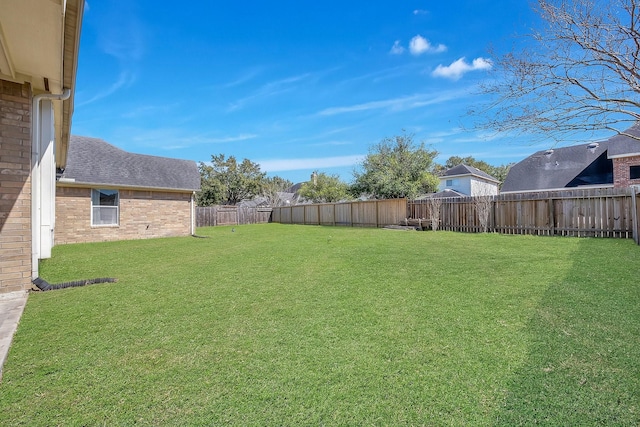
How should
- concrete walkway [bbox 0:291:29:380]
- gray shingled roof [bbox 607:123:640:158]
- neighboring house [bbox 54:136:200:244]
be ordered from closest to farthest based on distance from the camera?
concrete walkway [bbox 0:291:29:380]
neighboring house [bbox 54:136:200:244]
gray shingled roof [bbox 607:123:640:158]

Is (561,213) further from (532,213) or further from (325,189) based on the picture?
(325,189)

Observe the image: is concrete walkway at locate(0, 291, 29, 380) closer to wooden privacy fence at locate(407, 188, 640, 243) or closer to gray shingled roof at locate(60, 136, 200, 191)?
gray shingled roof at locate(60, 136, 200, 191)

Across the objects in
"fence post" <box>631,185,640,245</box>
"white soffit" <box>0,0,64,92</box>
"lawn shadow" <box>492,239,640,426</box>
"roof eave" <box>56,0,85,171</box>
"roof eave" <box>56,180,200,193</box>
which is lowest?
"lawn shadow" <box>492,239,640,426</box>

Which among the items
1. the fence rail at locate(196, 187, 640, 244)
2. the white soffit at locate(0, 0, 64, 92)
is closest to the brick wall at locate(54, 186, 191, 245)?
the white soffit at locate(0, 0, 64, 92)

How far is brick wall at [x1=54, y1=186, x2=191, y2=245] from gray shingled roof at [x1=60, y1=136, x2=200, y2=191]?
49 cm

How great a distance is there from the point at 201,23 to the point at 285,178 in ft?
110

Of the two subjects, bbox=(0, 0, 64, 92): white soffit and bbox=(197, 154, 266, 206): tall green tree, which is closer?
bbox=(0, 0, 64, 92): white soffit

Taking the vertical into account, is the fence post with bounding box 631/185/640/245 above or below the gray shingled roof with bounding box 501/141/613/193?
below

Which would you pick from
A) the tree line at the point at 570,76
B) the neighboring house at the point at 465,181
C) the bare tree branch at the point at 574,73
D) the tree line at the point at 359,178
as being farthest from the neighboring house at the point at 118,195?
the neighboring house at the point at 465,181

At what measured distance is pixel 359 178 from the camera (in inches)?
875

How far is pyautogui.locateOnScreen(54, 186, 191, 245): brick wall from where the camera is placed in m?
11.2

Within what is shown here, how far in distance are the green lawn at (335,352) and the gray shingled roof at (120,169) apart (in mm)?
9372

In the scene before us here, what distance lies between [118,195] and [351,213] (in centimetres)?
1219

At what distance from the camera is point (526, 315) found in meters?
3.14
